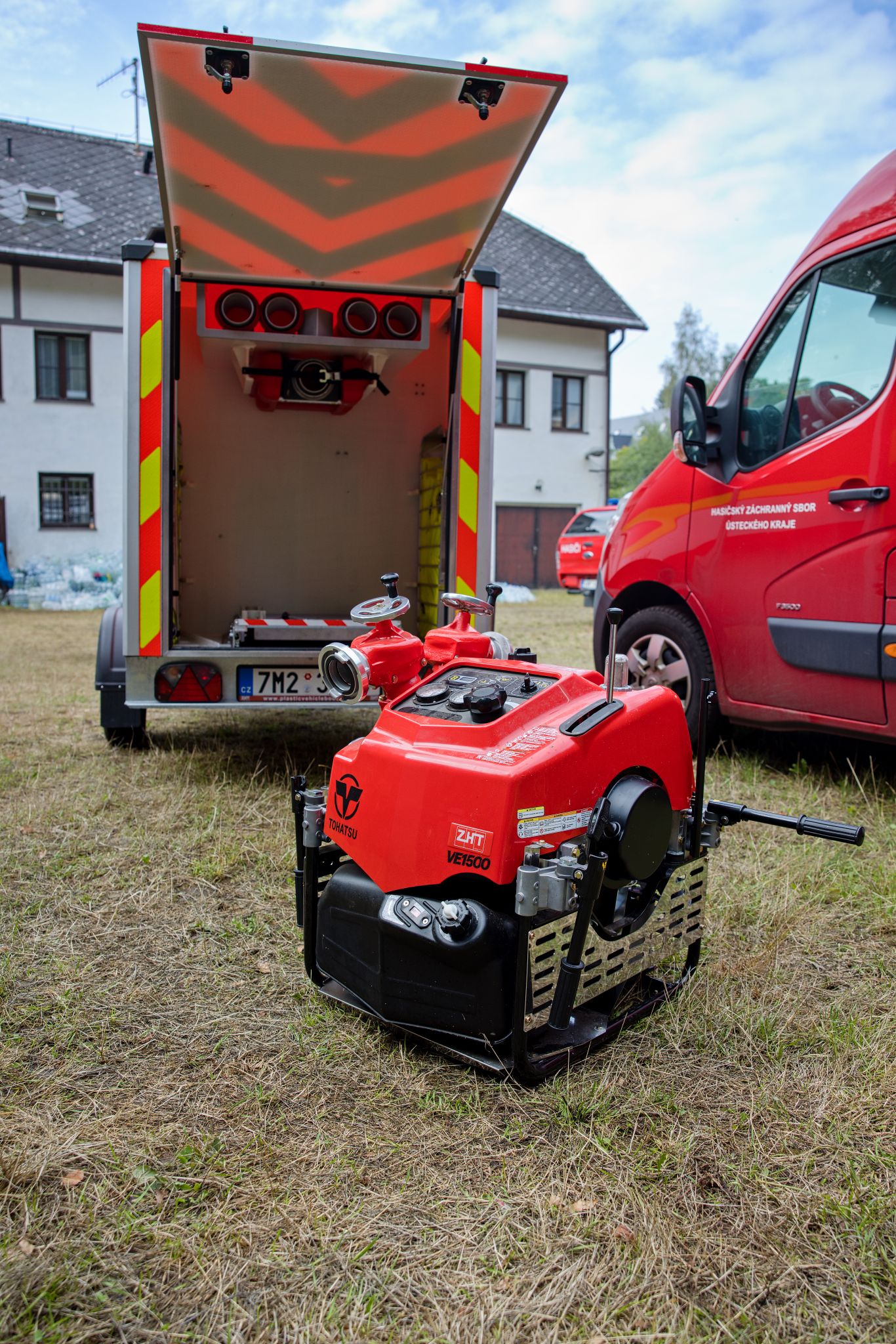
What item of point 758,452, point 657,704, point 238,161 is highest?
point 238,161

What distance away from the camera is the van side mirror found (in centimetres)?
484

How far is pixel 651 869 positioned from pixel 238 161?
2992mm

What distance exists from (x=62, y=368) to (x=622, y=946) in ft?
73.7

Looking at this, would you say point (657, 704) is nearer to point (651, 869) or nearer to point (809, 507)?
point (651, 869)

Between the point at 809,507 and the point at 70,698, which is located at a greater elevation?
the point at 809,507

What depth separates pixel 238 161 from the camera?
370cm

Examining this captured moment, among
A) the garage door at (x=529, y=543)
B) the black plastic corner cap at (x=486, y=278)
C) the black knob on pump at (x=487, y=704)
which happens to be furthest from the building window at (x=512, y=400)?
the black knob on pump at (x=487, y=704)

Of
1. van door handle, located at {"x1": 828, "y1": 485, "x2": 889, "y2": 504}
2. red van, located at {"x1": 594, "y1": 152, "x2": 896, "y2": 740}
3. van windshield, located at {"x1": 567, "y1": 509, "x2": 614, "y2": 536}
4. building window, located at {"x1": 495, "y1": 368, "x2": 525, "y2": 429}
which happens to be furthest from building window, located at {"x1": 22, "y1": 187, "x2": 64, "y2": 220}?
van door handle, located at {"x1": 828, "y1": 485, "x2": 889, "y2": 504}

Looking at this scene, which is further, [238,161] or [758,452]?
[758,452]

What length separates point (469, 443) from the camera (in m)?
4.89

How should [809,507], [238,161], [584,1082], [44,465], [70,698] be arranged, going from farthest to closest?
[44,465]
[70,698]
[809,507]
[238,161]
[584,1082]

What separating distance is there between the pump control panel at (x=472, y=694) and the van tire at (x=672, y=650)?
249cm

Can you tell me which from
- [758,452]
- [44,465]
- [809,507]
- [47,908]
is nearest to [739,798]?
[809,507]

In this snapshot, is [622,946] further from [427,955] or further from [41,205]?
[41,205]
